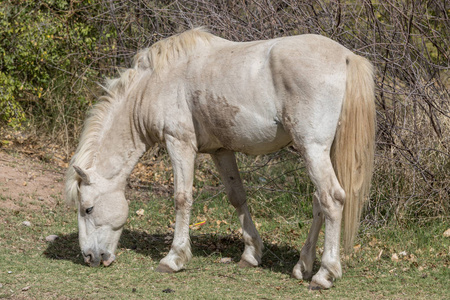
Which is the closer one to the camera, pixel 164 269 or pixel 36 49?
pixel 164 269

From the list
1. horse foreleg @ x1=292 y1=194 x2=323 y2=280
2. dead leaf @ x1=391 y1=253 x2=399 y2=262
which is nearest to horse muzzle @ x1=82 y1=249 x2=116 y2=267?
horse foreleg @ x1=292 y1=194 x2=323 y2=280

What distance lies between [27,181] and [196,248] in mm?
2858

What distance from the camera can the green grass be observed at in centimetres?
457

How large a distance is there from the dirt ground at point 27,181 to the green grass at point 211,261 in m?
Answer: 0.24

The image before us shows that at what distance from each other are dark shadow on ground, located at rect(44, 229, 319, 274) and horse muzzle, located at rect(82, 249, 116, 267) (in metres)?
0.19

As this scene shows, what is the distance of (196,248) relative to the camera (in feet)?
19.5

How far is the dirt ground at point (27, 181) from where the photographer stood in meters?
7.04

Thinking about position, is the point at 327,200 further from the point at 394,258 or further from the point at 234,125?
the point at 394,258

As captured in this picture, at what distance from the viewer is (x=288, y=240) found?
609 centimetres

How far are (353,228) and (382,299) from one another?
618 mm

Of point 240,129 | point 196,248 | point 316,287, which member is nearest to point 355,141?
point 240,129

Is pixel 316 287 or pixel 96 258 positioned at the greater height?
pixel 316 287

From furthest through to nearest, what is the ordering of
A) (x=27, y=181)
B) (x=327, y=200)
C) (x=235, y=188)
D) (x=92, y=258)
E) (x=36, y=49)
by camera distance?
(x=36, y=49)
(x=27, y=181)
(x=235, y=188)
(x=92, y=258)
(x=327, y=200)

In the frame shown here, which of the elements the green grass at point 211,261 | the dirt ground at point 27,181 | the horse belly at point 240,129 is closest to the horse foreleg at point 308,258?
the green grass at point 211,261
